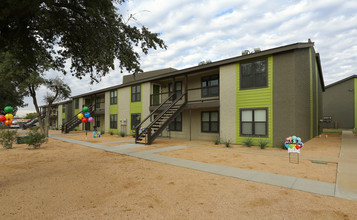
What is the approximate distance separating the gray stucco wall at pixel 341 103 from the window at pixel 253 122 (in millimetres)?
25871

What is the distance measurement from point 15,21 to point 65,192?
5.28 metres

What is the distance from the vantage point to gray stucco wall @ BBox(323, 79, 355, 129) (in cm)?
2838

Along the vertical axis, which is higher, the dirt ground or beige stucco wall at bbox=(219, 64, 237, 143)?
beige stucco wall at bbox=(219, 64, 237, 143)

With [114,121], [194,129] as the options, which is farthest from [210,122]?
[114,121]

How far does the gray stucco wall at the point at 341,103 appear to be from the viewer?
93.1 feet

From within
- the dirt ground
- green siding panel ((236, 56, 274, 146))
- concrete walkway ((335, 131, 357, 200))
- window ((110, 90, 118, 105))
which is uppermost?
window ((110, 90, 118, 105))

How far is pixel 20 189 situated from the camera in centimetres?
492

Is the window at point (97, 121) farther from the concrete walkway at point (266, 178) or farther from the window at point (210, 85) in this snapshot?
the concrete walkway at point (266, 178)

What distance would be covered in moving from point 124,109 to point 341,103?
3315 centimetres

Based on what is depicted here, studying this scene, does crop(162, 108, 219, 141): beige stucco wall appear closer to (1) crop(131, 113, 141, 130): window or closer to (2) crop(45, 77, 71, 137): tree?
(1) crop(131, 113, 141, 130): window

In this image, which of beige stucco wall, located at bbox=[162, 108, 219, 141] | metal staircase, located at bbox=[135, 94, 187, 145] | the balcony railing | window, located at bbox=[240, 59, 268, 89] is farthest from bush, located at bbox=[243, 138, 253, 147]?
metal staircase, located at bbox=[135, 94, 187, 145]

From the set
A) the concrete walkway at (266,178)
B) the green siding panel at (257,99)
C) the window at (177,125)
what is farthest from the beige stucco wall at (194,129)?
the concrete walkway at (266,178)

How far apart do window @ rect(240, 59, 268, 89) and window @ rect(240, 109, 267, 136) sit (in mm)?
1739

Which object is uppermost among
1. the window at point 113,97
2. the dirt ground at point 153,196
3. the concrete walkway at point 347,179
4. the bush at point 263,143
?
the window at point 113,97
